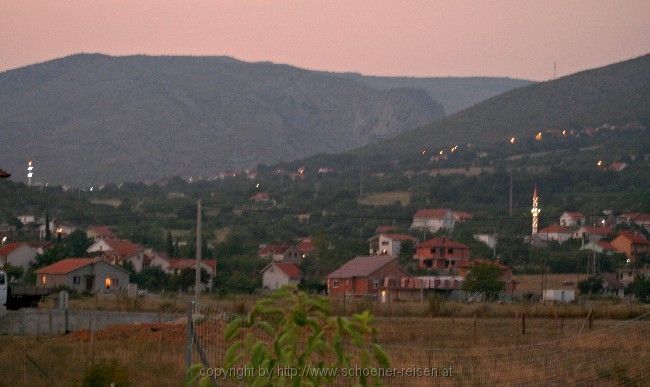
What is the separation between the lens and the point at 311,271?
73.0 metres

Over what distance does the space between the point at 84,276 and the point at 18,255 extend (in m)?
9.34

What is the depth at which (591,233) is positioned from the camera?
291 ft

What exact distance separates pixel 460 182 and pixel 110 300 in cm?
8990

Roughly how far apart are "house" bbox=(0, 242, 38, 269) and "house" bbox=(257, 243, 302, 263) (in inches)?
550

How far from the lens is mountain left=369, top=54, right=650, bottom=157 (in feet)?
547

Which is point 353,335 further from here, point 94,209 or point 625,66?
point 625,66

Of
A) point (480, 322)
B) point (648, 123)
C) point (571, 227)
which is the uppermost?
point (648, 123)

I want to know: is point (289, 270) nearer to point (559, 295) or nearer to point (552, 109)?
point (559, 295)

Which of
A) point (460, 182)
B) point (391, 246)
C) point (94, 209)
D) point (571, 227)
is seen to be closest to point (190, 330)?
point (391, 246)

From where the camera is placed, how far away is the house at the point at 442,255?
243ft

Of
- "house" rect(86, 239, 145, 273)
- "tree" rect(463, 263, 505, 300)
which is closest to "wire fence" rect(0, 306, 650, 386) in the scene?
"tree" rect(463, 263, 505, 300)

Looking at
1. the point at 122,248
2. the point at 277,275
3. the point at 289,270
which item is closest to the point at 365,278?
the point at 277,275

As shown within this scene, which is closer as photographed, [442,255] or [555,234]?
[442,255]

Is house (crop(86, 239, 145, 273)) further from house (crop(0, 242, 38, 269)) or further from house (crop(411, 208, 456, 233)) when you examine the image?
house (crop(411, 208, 456, 233))
